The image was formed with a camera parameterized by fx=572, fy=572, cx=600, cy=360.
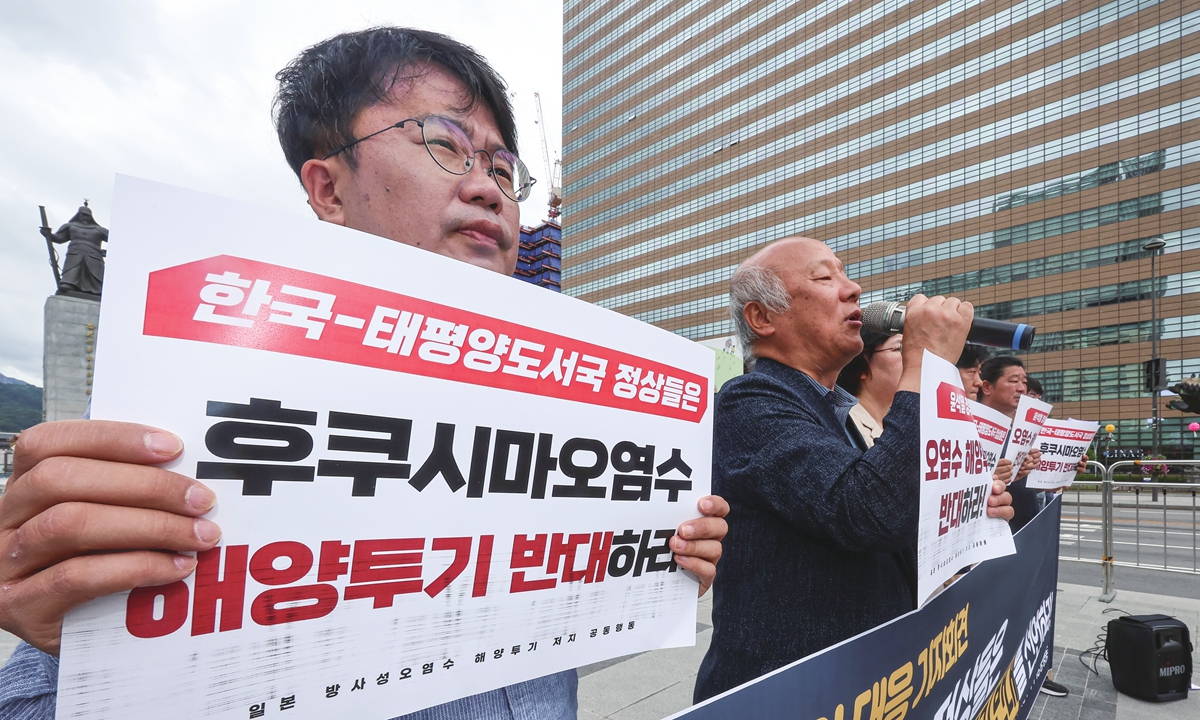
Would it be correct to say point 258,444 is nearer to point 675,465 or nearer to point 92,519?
point 92,519

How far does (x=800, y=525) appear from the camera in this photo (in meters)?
1.30

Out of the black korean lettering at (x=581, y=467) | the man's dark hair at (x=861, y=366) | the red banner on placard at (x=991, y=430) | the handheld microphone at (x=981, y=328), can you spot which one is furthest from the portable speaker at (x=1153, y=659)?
the black korean lettering at (x=581, y=467)

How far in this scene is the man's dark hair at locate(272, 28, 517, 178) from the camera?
3.39 feet

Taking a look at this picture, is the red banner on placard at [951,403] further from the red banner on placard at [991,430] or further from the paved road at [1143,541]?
the paved road at [1143,541]

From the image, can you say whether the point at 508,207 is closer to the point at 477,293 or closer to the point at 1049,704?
the point at 477,293

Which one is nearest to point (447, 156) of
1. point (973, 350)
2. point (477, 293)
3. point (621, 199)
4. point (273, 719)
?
point (477, 293)

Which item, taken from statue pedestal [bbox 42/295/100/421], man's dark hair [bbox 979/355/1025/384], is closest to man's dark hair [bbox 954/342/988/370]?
man's dark hair [bbox 979/355/1025/384]

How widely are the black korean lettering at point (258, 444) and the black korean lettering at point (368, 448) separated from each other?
0.02 meters

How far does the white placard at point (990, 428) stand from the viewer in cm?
203

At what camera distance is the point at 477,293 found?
0.72 meters

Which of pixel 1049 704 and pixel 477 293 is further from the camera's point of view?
pixel 1049 704

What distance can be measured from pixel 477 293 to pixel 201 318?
29 cm

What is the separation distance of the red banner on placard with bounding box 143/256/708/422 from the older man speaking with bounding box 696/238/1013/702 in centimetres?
59

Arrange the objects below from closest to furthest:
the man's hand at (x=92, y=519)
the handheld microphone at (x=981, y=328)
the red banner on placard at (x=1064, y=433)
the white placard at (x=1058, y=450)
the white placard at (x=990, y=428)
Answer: the man's hand at (x=92, y=519) → the handheld microphone at (x=981, y=328) → the white placard at (x=990, y=428) → the white placard at (x=1058, y=450) → the red banner on placard at (x=1064, y=433)
